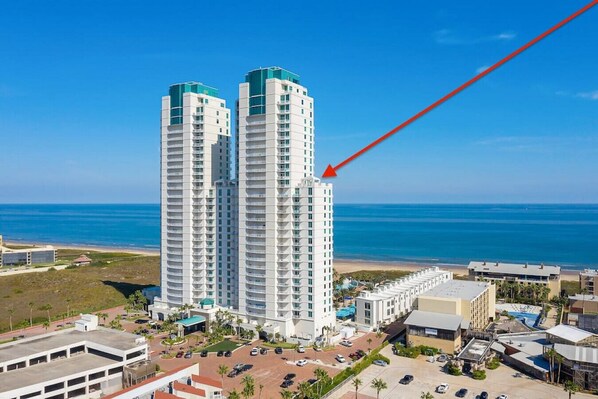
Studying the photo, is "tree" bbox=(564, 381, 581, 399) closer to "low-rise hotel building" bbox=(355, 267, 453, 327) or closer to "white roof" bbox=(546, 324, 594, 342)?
"white roof" bbox=(546, 324, 594, 342)

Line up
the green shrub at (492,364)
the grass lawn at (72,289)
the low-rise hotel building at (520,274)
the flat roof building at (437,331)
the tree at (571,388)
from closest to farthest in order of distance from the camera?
the tree at (571,388) < the green shrub at (492,364) < the flat roof building at (437,331) < the grass lawn at (72,289) < the low-rise hotel building at (520,274)

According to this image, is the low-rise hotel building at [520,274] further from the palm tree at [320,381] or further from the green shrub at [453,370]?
the palm tree at [320,381]

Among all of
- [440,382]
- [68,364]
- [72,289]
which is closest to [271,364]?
[440,382]

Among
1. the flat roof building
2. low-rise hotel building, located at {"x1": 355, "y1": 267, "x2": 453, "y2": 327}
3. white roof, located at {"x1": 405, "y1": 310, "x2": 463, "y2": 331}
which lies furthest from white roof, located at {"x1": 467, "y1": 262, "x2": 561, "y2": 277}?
white roof, located at {"x1": 405, "y1": 310, "x2": 463, "y2": 331}

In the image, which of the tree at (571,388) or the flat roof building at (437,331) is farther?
the flat roof building at (437,331)

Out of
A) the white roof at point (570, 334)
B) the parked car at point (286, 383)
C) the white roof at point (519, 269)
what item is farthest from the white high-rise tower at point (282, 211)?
the white roof at point (519, 269)

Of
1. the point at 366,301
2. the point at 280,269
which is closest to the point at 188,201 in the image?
the point at 280,269

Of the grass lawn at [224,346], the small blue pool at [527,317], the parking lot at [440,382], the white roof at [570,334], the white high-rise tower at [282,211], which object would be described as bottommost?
the grass lawn at [224,346]
